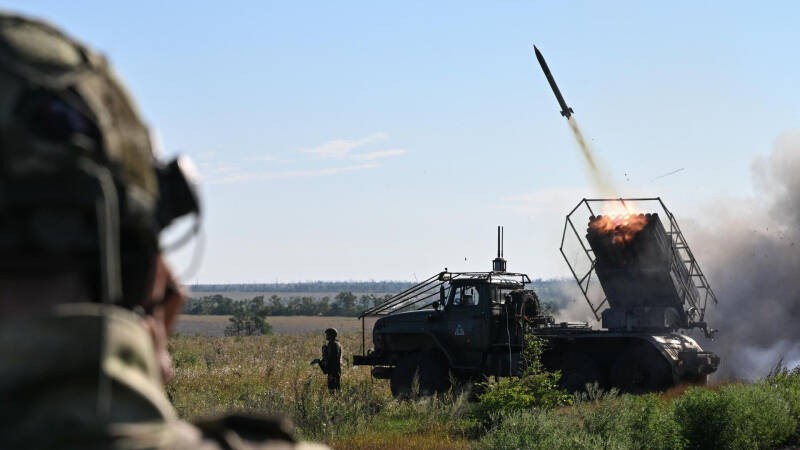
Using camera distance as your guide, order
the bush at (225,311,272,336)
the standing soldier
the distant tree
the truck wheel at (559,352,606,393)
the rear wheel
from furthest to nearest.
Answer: the distant tree → the bush at (225,311,272,336) → the standing soldier → the rear wheel → the truck wheel at (559,352,606,393)

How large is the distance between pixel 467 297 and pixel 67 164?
18514mm

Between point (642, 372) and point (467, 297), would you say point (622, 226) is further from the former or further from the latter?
point (467, 297)

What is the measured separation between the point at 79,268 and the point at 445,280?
1827 centimetres

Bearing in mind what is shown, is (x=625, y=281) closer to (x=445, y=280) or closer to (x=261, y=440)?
(x=445, y=280)

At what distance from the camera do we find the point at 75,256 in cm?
116

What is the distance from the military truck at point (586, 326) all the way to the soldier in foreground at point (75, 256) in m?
17.3

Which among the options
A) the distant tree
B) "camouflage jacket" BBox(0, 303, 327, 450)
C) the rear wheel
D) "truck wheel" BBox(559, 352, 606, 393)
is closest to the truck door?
the rear wheel

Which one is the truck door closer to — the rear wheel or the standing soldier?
the rear wheel

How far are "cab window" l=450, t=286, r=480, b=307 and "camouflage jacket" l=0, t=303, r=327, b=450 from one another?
18406 millimetres

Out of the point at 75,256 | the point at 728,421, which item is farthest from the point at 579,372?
the point at 75,256

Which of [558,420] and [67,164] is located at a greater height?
[67,164]

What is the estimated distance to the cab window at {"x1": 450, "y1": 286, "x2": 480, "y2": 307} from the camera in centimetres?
1942

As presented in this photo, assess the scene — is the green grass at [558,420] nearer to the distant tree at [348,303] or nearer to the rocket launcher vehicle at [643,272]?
the rocket launcher vehicle at [643,272]

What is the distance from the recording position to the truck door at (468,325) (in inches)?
753
